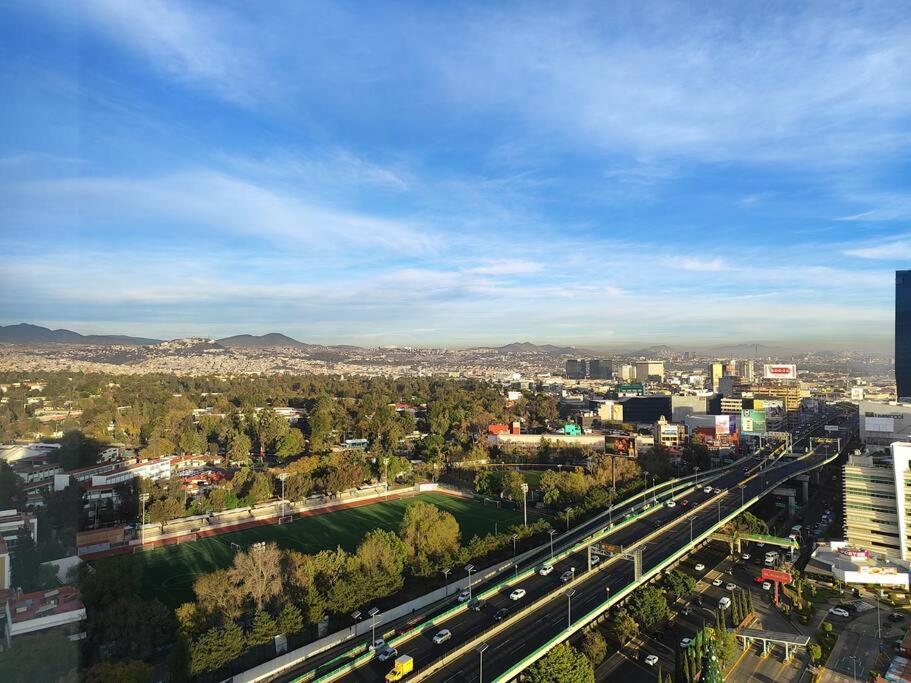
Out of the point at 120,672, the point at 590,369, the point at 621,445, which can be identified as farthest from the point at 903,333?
the point at 120,672

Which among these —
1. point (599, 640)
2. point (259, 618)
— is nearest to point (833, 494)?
point (599, 640)

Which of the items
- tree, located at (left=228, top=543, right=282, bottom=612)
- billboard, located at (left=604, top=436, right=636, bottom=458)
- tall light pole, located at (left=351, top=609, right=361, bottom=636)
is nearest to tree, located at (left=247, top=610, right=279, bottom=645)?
tree, located at (left=228, top=543, right=282, bottom=612)

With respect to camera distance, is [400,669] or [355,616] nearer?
[400,669]

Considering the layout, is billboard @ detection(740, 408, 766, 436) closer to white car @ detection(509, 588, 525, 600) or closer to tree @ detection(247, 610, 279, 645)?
white car @ detection(509, 588, 525, 600)

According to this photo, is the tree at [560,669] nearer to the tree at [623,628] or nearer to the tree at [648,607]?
the tree at [623,628]

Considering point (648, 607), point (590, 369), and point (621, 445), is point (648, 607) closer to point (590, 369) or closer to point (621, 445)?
point (621, 445)
